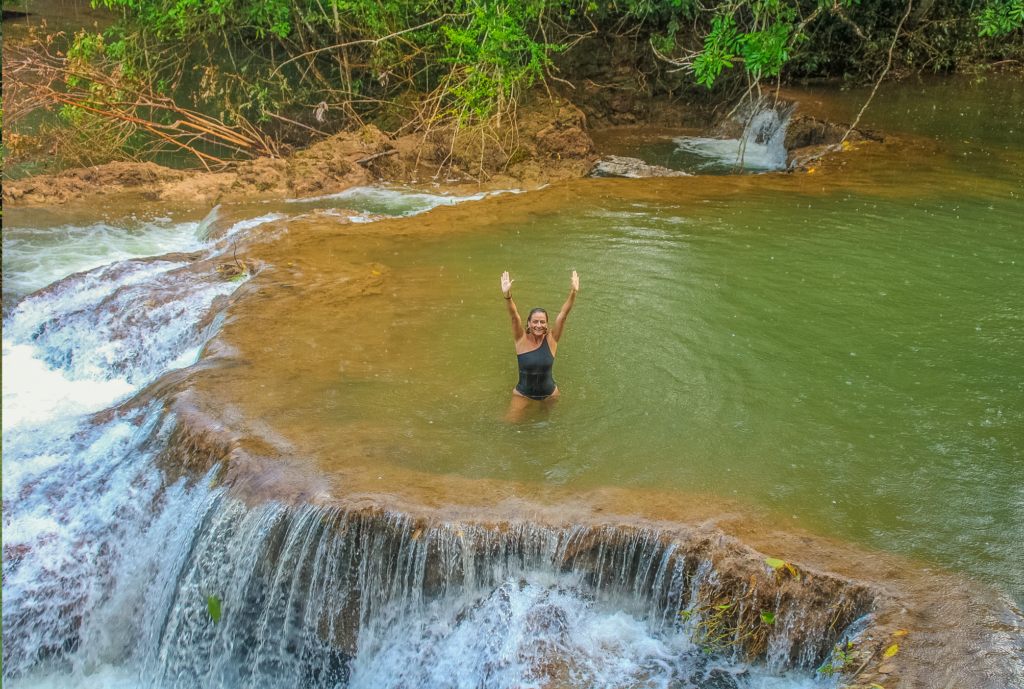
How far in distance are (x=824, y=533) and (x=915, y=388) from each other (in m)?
1.99

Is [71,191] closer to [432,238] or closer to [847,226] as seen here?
[432,238]

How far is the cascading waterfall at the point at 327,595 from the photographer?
3977 mm

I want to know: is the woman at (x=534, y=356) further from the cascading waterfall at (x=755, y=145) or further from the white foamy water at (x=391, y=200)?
the cascading waterfall at (x=755, y=145)

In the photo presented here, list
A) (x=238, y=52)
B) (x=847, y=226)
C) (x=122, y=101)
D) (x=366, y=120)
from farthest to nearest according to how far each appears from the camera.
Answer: (x=238, y=52), (x=366, y=120), (x=122, y=101), (x=847, y=226)

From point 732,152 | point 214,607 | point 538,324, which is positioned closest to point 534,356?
point 538,324

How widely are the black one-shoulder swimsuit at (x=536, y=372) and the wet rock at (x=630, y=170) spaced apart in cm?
661

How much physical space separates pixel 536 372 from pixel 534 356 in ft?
0.38

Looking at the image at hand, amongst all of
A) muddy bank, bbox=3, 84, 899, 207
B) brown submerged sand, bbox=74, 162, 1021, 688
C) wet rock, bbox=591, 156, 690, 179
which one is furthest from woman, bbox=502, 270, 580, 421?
wet rock, bbox=591, 156, 690, 179

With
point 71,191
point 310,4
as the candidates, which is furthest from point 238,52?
point 71,191

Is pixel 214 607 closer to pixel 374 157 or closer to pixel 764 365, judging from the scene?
pixel 764 365

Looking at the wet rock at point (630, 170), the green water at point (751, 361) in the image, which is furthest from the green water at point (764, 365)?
the wet rock at point (630, 170)

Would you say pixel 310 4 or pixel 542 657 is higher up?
pixel 310 4

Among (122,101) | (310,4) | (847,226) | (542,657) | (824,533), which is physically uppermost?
(310,4)

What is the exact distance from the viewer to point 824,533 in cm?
412
